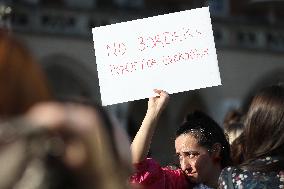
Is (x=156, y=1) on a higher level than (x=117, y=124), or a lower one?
higher

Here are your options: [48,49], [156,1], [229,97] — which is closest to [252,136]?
[48,49]

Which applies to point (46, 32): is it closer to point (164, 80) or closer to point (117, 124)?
point (164, 80)

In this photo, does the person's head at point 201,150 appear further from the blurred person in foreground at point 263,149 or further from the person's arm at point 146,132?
the blurred person in foreground at point 263,149

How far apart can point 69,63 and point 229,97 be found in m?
4.73

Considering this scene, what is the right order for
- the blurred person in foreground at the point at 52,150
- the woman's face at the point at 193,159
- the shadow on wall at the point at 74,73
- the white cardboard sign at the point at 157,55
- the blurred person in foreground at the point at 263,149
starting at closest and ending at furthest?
the blurred person in foreground at the point at 52,150 < the blurred person in foreground at the point at 263,149 < the woman's face at the point at 193,159 < the white cardboard sign at the point at 157,55 < the shadow on wall at the point at 74,73

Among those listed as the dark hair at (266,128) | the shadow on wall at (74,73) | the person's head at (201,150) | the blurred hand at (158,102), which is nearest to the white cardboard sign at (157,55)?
the blurred hand at (158,102)

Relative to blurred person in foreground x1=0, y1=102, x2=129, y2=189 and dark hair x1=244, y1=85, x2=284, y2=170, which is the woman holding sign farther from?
blurred person in foreground x1=0, y1=102, x2=129, y2=189

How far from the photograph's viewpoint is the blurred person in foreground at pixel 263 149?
2.35 m

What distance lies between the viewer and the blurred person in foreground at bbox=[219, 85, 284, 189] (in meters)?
2.35

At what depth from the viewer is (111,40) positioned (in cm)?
328

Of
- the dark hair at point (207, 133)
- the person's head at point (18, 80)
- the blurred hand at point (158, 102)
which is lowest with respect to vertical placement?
the dark hair at point (207, 133)

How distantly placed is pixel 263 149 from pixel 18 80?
1238 mm

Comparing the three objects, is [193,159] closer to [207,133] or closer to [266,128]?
[207,133]

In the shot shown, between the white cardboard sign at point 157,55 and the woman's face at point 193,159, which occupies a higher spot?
the white cardboard sign at point 157,55
